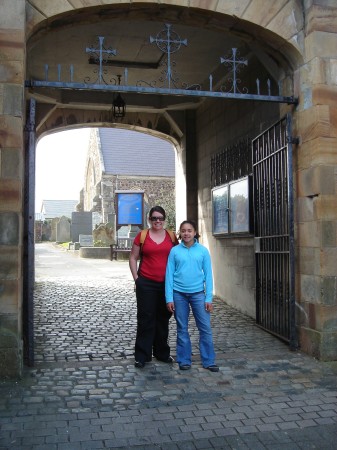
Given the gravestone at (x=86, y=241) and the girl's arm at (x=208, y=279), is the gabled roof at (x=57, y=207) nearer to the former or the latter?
the gravestone at (x=86, y=241)

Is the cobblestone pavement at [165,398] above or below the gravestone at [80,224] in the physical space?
below

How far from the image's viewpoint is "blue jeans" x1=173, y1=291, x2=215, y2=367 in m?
5.11

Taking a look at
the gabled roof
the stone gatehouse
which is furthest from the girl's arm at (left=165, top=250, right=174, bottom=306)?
the gabled roof

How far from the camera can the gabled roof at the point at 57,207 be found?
7012cm

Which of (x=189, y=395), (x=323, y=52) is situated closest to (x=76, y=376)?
(x=189, y=395)

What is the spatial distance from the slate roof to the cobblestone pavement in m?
30.9

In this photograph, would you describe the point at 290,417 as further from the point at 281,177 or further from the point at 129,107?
the point at 129,107

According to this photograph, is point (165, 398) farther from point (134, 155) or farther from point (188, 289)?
point (134, 155)

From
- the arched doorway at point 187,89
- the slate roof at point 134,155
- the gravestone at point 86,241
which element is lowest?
the gravestone at point 86,241

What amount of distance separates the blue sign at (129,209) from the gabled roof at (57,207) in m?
50.0

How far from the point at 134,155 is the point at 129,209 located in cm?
1891

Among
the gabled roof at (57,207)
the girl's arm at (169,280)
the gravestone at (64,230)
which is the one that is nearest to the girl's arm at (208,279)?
the girl's arm at (169,280)

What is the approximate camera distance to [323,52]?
18.2 ft

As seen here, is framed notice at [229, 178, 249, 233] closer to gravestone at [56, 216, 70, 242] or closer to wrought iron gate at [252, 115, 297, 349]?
wrought iron gate at [252, 115, 297, 349]
